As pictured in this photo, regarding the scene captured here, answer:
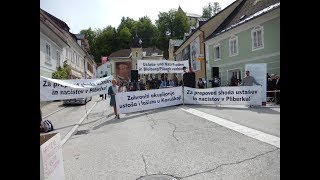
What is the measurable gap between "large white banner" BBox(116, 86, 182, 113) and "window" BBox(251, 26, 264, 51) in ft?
31.7

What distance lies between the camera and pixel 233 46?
2819 cm

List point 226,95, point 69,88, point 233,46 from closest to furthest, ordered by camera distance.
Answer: point 69,88, point 226,95, point 233,46

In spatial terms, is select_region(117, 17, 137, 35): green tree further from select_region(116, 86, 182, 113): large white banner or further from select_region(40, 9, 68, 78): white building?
select_region(116, 86, 182, 113): large white banner

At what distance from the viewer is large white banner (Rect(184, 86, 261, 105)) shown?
1496cm

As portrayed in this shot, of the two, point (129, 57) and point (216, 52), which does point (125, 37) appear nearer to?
point (129, 57)

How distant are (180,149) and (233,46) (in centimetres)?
2217

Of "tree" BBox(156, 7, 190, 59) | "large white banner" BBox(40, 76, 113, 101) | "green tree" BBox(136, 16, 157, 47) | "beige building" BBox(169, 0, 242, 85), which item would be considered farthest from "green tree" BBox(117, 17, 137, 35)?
"large white banner" BBox(40, 76, 113, 101)

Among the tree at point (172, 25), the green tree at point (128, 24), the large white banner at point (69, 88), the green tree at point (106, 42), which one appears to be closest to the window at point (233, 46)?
the large white banner at point (69, 88)

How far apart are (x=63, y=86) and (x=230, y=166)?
997cm

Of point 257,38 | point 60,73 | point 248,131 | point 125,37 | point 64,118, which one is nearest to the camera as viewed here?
point 248,131

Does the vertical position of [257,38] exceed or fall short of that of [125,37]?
it falls short

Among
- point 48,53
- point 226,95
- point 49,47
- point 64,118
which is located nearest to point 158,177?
point 226,95
